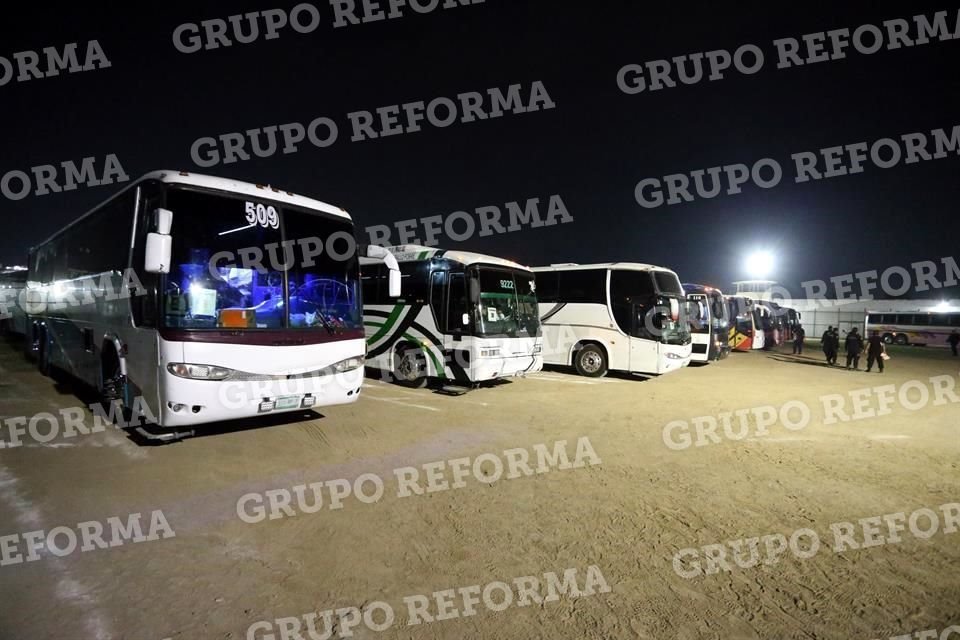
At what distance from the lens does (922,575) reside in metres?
3.46

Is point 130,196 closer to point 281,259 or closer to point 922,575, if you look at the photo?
point 281,259

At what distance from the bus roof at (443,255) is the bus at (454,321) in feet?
0.05

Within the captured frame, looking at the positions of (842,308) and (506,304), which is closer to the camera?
(506,304)

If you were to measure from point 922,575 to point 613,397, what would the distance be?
706cm

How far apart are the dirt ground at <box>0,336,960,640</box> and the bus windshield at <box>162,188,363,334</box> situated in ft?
5.63

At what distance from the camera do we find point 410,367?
35.2 ft

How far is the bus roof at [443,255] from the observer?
10.0 m

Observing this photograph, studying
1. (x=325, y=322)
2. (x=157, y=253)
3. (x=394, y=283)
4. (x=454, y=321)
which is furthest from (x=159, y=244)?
(x=454, y=321)

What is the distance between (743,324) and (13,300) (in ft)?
A: 105

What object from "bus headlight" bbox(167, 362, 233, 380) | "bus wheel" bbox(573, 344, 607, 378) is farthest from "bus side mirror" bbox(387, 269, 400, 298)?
"bus wheel" bbox(573, 344, 607, 378)

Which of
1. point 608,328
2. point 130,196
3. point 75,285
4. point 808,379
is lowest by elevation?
point 808,379

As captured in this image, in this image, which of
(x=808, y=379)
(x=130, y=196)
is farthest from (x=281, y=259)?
(x=808, y=379)

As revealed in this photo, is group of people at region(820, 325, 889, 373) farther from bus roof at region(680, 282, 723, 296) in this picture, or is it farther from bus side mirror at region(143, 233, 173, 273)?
bus side mirror at region(143, 233, 173, 273)

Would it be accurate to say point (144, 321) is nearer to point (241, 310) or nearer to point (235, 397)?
point (241, 310)
